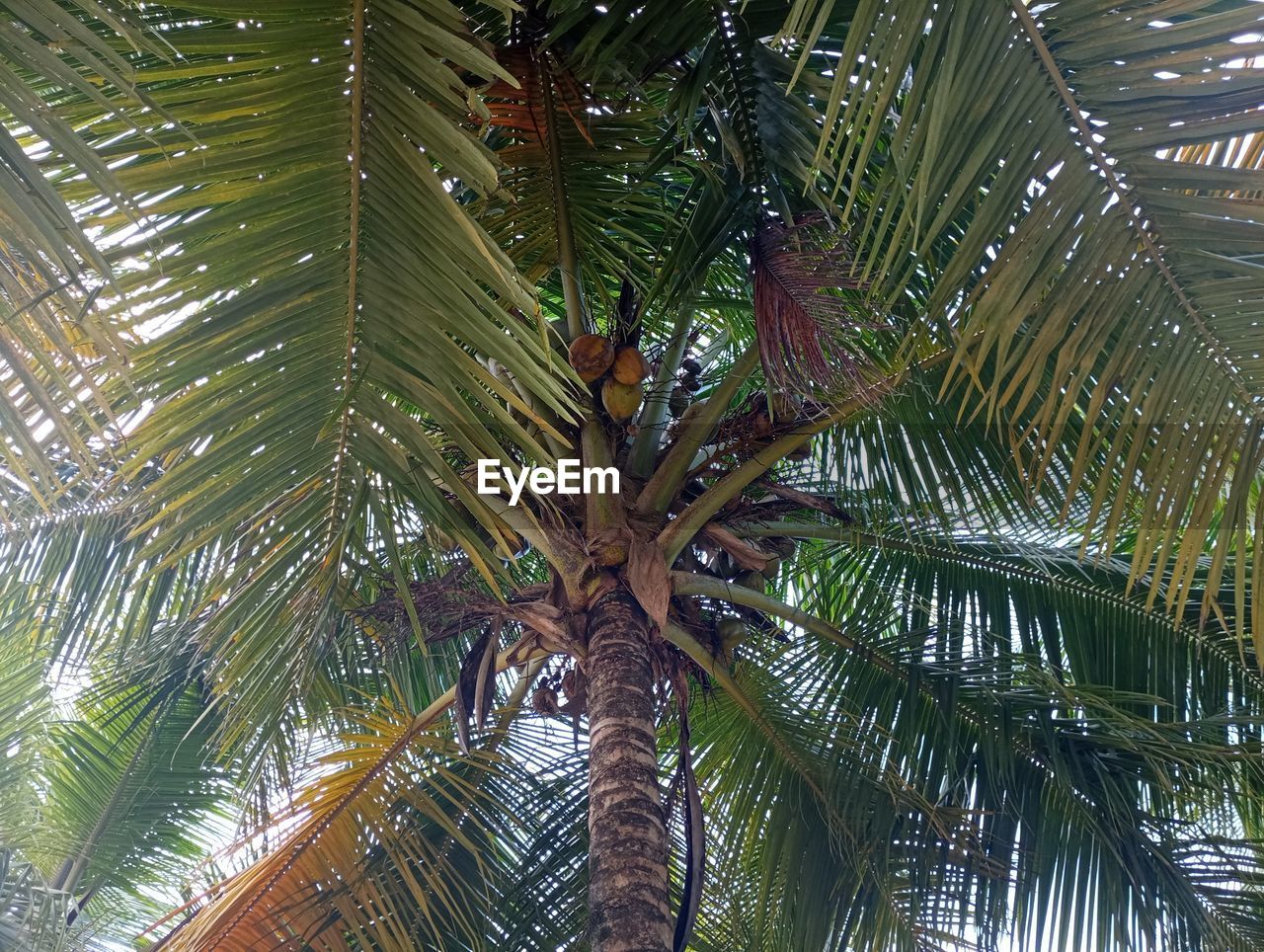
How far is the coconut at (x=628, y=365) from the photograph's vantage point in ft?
10.3

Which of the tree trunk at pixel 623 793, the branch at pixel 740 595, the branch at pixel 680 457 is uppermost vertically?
the branch at pixel 680 457

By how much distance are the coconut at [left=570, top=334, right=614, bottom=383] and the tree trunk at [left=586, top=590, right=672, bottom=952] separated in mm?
619

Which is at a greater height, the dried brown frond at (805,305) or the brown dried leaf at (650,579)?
the dried brown frond at (805,305)

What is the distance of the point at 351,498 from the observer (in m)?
2.63

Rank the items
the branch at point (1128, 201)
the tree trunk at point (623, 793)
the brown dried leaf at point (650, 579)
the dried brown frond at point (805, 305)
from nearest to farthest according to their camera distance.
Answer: the branch at point (1128, 201), the tree trunk at point (623, 793), the dried brown frond at point (805, 305), the brown dried leaf at point (650, 579)

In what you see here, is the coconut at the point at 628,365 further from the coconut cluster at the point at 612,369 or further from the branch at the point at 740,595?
the branch at the point at 740,595

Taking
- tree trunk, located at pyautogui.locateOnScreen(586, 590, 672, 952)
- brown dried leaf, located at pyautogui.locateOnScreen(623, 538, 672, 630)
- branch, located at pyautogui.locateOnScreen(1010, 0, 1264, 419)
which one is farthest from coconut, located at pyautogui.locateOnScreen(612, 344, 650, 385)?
branch, located at pyautogui.locateOnScreen(1010, 0, 1264, 419)

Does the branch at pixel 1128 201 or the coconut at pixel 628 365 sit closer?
the branch at pixel 1128 201

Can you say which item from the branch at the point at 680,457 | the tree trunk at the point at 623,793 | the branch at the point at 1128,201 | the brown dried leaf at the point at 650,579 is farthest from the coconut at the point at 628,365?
the branch at the point at 1128,201

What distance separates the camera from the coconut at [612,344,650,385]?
10.3 ft

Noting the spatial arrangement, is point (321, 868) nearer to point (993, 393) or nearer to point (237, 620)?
point (237, 620)

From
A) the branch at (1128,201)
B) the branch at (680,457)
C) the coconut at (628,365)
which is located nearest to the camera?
the branch at (1128,201)

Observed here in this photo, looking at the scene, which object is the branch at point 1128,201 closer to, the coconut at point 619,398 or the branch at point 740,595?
the coconut at point 619,398

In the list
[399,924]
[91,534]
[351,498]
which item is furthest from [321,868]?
[91,534]
